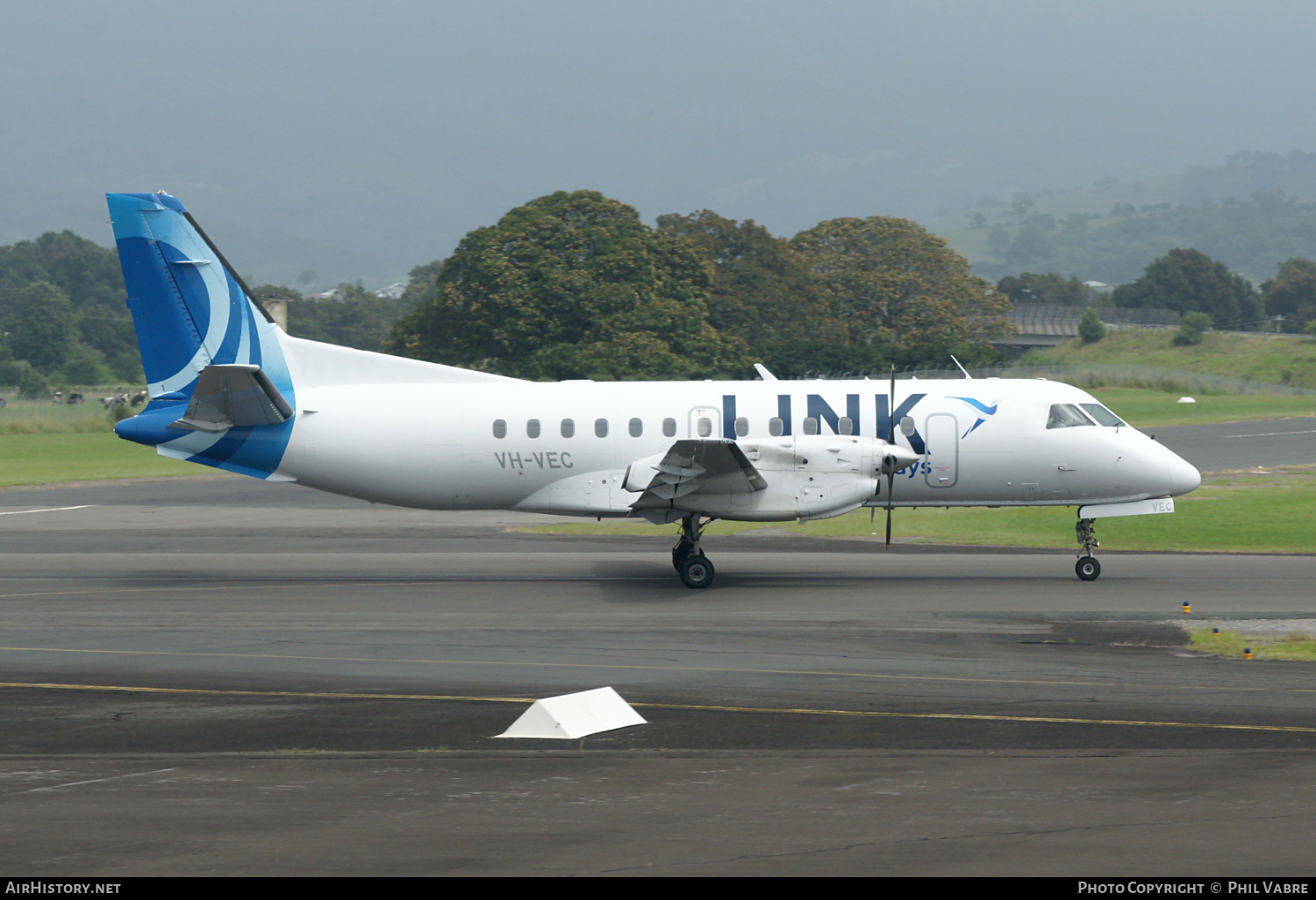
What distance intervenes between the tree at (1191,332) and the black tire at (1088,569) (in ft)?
348

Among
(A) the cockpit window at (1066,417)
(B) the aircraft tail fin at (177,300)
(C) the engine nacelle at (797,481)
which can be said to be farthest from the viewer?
(B) the aircraft tail fin at (177,300)

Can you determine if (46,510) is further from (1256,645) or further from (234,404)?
(1256,645)

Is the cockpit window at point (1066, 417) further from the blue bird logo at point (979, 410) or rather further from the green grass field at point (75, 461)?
the green grass field at point (75, 461)

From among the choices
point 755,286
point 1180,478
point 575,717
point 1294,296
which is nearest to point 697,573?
point 1180,478

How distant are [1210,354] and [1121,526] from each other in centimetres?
9374

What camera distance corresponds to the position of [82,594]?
20.8 metres

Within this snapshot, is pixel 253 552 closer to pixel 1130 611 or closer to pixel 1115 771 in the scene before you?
pixel 1130 611

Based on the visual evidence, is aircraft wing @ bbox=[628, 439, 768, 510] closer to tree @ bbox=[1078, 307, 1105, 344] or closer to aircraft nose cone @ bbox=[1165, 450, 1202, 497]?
aircraft nose cone @ bbox=[1165, 450, 1202, 497]

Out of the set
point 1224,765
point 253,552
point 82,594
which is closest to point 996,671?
point 1224,765

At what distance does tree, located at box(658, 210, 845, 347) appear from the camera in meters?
94.8

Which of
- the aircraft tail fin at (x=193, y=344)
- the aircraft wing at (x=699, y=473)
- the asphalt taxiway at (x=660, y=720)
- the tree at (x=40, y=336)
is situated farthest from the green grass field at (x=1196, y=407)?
the tree at (x=40, y=336)

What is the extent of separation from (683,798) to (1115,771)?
3.56 m

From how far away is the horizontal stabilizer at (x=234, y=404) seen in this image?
21438 millimetres

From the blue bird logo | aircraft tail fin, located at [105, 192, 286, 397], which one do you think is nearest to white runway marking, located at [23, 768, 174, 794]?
aircraft tail fin, located at [105, 192, 286, 397]
